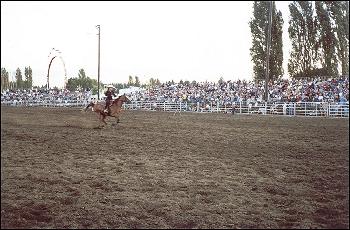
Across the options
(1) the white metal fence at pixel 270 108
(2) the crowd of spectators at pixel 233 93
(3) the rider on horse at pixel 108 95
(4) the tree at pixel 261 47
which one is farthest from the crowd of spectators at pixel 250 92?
(3) the rider on horse at pixel 108 95

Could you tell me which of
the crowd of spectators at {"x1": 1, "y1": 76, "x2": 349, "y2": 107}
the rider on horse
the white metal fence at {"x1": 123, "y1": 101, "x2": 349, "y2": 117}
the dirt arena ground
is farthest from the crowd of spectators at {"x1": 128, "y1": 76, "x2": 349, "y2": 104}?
the dirt arena ground

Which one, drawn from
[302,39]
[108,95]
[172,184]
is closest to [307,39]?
[302,39]

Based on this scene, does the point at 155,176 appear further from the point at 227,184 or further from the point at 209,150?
the point at 209,150

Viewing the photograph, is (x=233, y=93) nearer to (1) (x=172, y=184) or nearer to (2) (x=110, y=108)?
(2) (x=110, y=108)

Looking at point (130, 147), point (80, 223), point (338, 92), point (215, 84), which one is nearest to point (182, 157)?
point (130, 147)

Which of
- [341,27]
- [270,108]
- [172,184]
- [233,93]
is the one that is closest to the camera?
[172,184]

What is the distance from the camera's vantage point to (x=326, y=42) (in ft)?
119

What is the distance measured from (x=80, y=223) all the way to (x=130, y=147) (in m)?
5.38

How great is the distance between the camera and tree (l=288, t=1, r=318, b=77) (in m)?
37.4

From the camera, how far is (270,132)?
13.5 metres

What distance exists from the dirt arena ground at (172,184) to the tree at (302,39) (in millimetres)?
29374

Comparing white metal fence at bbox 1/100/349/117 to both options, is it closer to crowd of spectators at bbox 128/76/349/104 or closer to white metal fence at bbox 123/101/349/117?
white metal fence at bbox 123/101/349/117

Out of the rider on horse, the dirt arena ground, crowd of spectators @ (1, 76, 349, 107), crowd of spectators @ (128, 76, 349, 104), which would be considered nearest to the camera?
the dirt arena ground

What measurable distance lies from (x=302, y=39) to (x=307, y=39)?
596 millimetres
